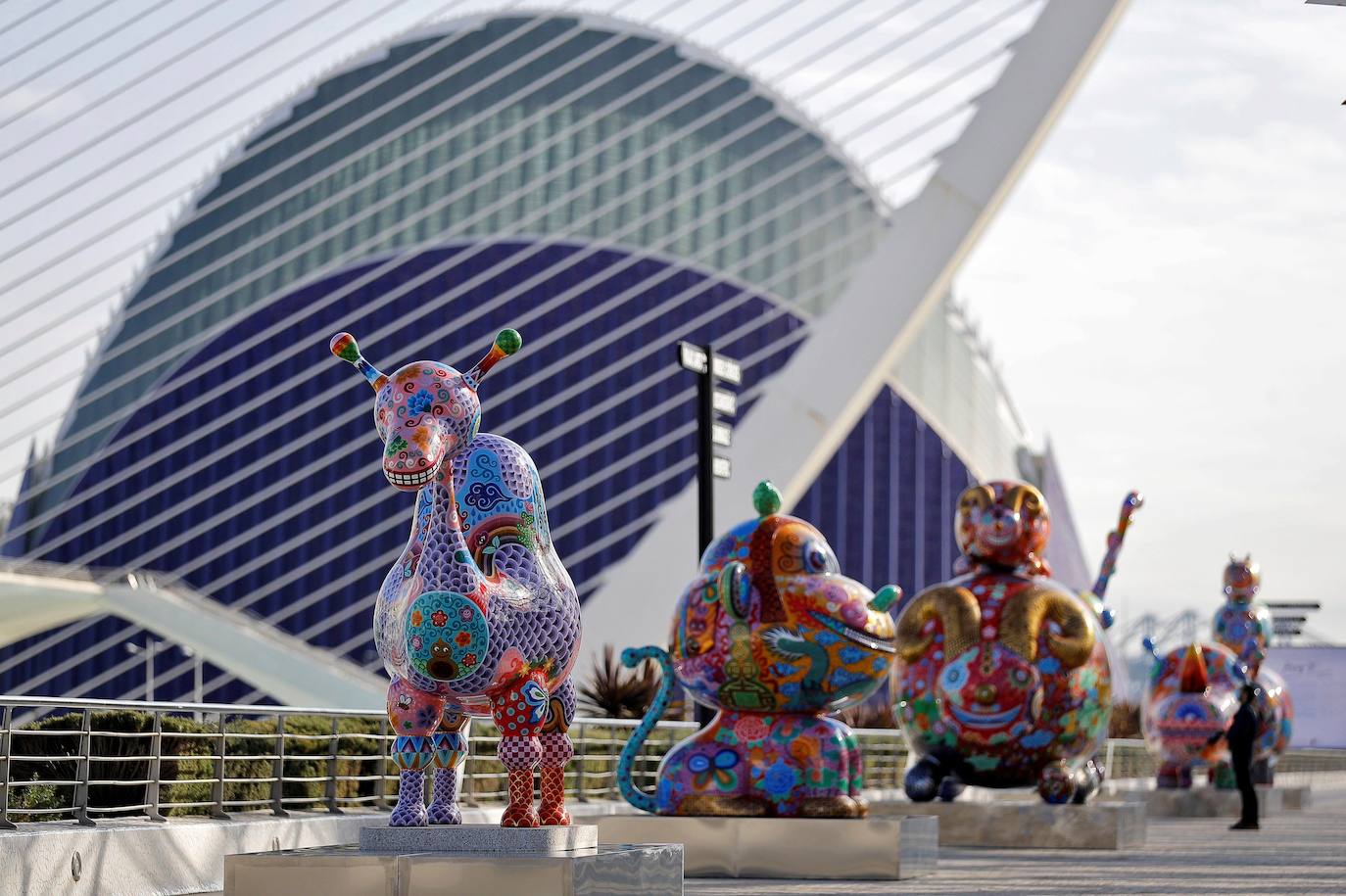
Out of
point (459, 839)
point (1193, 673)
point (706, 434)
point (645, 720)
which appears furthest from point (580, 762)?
point (459, 839)

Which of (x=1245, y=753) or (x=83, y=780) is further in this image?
(x=1245, y=753)

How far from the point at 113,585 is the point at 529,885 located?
33.3 metres

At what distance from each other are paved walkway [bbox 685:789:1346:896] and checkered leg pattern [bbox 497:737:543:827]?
183cm

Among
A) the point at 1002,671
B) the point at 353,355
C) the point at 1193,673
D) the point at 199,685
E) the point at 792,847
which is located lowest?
the point at 792,847

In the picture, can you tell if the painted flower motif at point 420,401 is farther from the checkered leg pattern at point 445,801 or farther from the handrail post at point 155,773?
the handrail post at point 155,773

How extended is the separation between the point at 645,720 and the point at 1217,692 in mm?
9829

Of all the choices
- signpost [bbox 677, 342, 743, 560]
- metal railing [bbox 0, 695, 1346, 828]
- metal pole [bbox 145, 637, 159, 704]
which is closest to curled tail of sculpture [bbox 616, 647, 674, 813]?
metal railing [bbox 0, 695, 1346, 828]

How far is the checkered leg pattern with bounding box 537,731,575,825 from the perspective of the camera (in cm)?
697

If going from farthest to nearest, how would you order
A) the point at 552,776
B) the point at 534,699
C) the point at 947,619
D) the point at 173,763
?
the point at 947,619
the point at 173,763
the point at 552,776
the point at 534,699

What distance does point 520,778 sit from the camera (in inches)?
269

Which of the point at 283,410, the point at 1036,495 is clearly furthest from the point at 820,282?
the point at 1036,495

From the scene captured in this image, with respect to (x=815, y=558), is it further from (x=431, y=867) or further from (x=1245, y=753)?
(x=1245, y=753)

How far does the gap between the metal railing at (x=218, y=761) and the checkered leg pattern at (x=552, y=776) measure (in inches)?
83.5

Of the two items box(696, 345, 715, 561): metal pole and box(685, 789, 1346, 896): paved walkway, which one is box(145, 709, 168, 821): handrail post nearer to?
box(685, 789, 1346, 896): paved walkway
